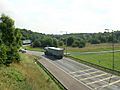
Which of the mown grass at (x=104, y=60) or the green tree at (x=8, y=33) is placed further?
the mown grass at (x=104, y=60)

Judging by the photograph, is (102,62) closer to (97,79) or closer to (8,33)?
(97,79)

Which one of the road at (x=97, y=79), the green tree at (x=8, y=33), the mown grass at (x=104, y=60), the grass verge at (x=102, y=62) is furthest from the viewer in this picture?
the mown grass at (x=104, y=60)

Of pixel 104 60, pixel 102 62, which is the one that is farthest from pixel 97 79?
pixel 104 60

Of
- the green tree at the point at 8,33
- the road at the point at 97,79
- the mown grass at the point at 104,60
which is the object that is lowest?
the road at the point at 97,79

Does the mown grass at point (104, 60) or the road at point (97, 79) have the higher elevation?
the mown grass at point (104, 60)

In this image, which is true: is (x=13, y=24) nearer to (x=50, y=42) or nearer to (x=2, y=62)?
(x=2, y=62)

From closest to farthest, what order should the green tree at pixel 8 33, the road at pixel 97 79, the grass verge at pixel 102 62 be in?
the road at pixel 97 79
the green tree at pixel 8 33
the grass verge at pixel 102 62

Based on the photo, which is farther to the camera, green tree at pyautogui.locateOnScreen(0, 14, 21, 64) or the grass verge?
the grass verge

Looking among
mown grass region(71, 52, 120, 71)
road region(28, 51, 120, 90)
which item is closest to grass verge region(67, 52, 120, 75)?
mown grass region(71, 52, 120, 71)

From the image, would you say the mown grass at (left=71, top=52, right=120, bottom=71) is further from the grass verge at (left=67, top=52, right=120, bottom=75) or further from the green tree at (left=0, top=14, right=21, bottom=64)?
the green tree at (left=0, top=14, right=21, bottom=64)

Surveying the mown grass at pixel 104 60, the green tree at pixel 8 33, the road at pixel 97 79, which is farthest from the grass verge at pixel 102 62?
the green tree at pixel 8 33

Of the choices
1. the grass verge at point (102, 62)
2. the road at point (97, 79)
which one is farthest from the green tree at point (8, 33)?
the grass verge at point (102, 62)

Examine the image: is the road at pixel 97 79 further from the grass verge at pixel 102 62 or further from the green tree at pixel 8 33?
the green tree at pixel 8 33

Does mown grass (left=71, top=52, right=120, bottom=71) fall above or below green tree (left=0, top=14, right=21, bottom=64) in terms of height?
below
